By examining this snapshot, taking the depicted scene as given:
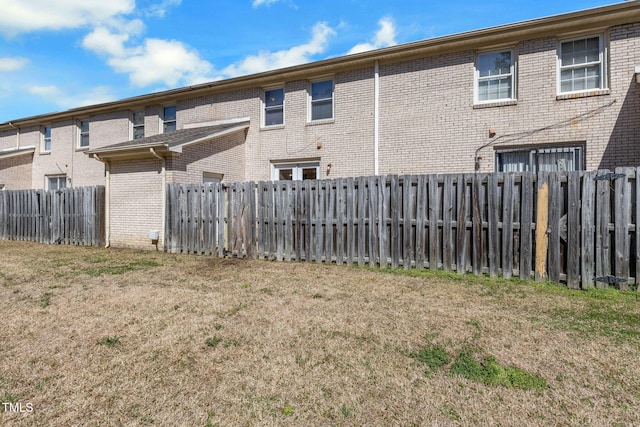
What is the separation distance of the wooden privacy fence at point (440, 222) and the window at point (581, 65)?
14.2ft

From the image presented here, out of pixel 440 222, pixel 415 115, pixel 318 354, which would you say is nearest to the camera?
pixel 318 354

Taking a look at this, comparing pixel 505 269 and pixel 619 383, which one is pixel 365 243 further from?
pixel 619 383

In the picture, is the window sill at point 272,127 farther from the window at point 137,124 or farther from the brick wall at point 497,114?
the window at point 137,124

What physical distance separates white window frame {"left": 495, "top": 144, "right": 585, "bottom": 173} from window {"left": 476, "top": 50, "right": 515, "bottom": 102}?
4.79ft

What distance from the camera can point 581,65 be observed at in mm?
8680

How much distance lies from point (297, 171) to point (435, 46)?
5.71 metres

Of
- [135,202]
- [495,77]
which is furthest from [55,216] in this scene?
[495,77]

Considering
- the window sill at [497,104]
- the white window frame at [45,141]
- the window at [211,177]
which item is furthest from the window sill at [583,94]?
the white window frame at [45,141]

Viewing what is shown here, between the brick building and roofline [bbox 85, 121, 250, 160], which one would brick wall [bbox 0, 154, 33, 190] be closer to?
the brick building

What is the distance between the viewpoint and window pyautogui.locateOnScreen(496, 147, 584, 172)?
346 inches

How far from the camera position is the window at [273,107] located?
1240 centimetres

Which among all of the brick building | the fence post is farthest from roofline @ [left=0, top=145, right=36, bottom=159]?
the fence post

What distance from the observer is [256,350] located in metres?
3.39

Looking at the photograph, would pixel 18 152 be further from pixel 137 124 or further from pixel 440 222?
pixel 440 222
